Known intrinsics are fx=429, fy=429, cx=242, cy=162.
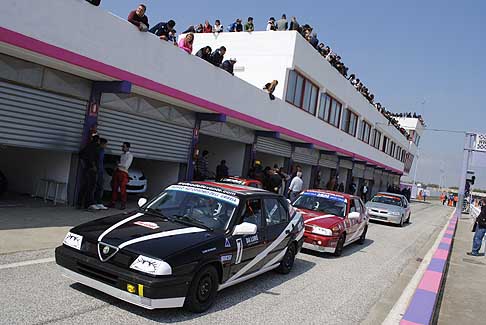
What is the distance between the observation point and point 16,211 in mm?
8578

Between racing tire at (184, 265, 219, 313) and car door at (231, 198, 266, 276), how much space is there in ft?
1.49

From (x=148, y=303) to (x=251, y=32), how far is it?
53.9 feet

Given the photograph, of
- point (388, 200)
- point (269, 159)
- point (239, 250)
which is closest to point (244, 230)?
point (239, 250)

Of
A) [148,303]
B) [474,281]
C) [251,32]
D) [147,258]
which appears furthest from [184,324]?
[251,32]

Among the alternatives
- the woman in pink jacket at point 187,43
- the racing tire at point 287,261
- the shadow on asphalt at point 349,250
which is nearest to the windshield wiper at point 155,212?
the racing tire at point 287,261

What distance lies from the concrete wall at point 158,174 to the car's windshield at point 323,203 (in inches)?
190

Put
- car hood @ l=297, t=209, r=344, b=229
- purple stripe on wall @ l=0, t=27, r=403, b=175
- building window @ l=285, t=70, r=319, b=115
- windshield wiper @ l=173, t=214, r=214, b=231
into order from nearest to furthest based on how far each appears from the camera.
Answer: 1. windshield wiper @ l=173, t=214, r=214, b=231
2. purple stripe on wall @ l=0, t=27, r=403, b=175
3. car hood @ l=297, t=209, r=344, b=229
4. building window @ l=285, t=70, r=319, b=115

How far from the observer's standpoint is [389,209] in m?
18.4

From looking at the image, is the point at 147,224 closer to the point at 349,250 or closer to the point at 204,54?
the point at 349,250

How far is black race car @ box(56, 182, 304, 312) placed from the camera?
14.2 feet

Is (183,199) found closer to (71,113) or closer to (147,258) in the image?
(147,258)

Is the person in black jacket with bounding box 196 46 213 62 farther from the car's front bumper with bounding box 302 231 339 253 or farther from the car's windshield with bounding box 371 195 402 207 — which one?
the car's windshield with bounding box 371 195 402 207

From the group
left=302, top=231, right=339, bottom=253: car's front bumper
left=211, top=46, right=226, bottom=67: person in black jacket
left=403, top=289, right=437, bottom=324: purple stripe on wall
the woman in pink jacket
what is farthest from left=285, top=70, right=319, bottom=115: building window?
left=403, top=289, right=437, bottom=324: purple stripe on wall

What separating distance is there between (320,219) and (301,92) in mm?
11615
